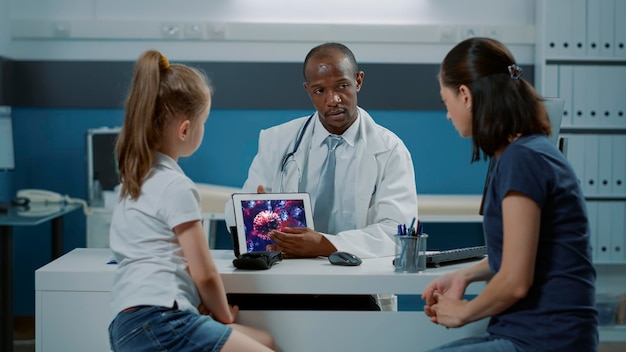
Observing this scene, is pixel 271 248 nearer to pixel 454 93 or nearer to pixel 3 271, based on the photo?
pixel 454 93

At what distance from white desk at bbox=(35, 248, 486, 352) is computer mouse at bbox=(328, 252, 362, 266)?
0.06 ft

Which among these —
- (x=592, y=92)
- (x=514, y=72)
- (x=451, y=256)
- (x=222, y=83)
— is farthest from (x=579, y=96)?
(x=514, y=72)

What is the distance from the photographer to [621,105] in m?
4.10

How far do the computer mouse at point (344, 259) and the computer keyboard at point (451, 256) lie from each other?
0.17 m

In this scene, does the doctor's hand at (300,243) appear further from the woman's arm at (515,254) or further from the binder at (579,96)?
the binder at (579,96)

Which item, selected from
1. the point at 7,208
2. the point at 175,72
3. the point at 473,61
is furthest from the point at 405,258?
the point at 7,208

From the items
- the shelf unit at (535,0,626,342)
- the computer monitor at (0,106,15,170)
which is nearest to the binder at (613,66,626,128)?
the shelf unit at (535,0,626,342)

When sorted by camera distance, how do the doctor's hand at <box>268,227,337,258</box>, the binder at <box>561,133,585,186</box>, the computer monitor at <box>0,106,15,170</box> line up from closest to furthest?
1. the doctor's hand at <box>268,227,337,258</box>
2. the computer monitor at <box>0,106,15,170</box>
3. the binder at <box>561,133,585,186</box>

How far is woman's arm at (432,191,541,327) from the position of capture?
143 cm

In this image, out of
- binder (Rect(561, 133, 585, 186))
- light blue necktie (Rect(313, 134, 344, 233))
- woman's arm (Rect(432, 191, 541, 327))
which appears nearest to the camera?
woman's arm (Rect(432, 191, 541, 327))

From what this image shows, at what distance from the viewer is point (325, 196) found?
2.49 meters

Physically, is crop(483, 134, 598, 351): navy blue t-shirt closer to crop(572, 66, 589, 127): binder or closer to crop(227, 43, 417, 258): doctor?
crop(227, 43, 417, 258): doctor

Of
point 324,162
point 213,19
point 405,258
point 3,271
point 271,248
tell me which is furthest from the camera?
point 213,19

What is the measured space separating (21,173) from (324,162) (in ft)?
7.94
